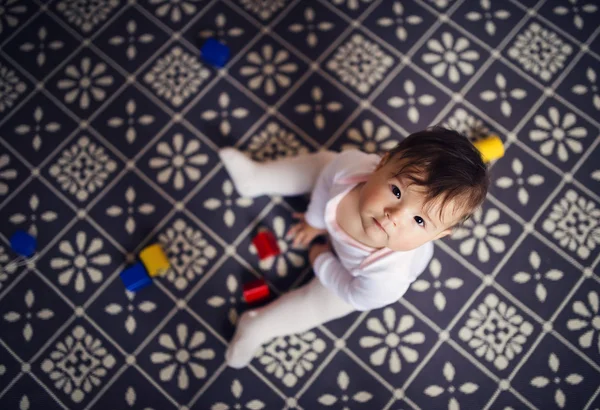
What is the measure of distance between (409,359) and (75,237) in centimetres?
76

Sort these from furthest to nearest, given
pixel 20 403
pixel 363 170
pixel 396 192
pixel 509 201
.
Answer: pixel 509 201, pixel 20 403, pixel 363 170, pixel 396 192

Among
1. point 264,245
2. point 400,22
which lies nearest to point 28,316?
point 264,245

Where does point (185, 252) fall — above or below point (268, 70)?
below

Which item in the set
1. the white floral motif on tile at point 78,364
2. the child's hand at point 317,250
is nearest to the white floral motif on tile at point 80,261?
the white floral motif on tile at point 78,364

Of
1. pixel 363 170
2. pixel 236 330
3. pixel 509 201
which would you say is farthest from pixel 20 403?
pixel 509 201

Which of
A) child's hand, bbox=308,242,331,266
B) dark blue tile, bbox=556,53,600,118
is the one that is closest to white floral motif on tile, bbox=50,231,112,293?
child's hand, bbox=308,242,331,266

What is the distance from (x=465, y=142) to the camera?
2.35 feet

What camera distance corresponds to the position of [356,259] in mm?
858

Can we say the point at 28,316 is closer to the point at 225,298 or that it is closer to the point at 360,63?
the point at 225,298

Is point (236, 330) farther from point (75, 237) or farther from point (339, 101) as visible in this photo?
point (339, 101)

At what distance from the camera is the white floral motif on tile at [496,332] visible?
101 cm

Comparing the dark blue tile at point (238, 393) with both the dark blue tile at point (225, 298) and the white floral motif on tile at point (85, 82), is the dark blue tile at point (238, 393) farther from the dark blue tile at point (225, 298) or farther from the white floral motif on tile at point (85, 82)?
the white floral motif on tile at point (85, 82)

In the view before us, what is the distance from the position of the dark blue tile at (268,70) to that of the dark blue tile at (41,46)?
402 mm

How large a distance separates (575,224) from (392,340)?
48 centimetres
